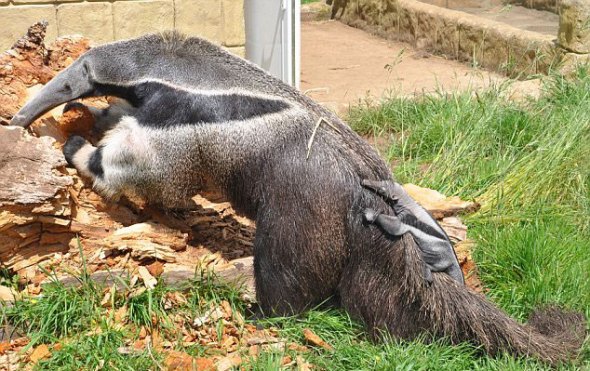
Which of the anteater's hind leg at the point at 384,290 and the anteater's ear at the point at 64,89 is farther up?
the anteater's ear at the point at 64,89

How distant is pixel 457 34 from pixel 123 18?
6929mm

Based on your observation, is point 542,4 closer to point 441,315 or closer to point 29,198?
point 441,315

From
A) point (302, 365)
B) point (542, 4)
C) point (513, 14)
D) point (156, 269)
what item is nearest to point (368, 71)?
point (513, 14)

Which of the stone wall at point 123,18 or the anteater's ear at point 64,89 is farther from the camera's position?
the stone wall at point 123,18

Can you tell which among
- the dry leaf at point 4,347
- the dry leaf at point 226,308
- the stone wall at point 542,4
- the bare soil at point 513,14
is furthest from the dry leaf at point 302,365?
the stone wall at point 542,4

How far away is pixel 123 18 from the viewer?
27.6ft

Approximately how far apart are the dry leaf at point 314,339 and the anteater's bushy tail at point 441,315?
1.12 ft

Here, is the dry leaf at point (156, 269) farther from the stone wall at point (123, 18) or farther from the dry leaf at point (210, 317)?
the stone wall at point (123, 18)

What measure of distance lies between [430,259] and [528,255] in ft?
3.64

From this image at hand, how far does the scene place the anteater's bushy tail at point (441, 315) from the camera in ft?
15.9

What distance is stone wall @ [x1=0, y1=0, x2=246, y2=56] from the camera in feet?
26.0

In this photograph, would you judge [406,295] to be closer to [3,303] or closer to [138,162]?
[138,162]

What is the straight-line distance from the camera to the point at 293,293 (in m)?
5.14

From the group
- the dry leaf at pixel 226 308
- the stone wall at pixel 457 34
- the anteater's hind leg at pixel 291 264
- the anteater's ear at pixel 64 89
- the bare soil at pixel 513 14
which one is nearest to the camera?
the anteater's hind leg at pixel 291 264
